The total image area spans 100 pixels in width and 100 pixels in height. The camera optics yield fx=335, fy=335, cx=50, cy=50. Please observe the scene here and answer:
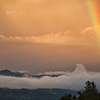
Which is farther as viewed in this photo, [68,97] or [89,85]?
[68,97]

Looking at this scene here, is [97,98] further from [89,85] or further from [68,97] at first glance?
[68,97]

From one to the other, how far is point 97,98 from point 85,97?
4.64m

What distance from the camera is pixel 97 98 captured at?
4946 inches

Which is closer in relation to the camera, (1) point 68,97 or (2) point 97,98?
(2) point 97,98

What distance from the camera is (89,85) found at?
419 feet

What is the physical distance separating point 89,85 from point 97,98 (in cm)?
578

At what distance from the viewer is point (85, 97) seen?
12500cm

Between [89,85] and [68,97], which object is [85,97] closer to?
[89,85]

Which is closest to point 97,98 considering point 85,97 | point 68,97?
point 85,97

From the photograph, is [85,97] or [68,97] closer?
[85,97]

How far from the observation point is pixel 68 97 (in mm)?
153625

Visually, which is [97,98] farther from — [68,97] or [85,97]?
[68,97]

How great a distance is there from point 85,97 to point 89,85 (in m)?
5.28
